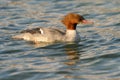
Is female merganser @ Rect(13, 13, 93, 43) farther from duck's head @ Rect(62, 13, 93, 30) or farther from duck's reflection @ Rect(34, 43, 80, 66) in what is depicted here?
duck's reflection @ Rect(34, 43, 80, 66)

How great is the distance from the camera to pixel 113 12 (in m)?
17.7

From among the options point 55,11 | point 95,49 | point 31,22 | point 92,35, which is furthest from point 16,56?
point 55,11

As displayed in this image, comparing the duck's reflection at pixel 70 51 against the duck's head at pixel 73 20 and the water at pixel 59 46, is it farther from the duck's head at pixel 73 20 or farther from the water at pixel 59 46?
the duck's head at pixel 73 20

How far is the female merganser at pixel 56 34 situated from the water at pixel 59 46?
11.6 inches

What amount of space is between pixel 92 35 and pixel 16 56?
10.6ft

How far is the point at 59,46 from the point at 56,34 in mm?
662

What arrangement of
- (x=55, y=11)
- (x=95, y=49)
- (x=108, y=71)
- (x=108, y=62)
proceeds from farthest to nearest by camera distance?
(x=55, y=11) < (x=95, y=49) < (x=108, y=62) < (x=108, y=71)

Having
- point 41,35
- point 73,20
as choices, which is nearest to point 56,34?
point 41,35

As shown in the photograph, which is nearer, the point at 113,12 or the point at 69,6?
the point at 113,12

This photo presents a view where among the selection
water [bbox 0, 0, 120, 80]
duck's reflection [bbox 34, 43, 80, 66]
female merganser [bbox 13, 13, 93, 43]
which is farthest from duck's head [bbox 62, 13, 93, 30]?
duck's reflection [bbox 34, 43, 80, 66]

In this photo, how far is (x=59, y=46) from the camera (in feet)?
46.7

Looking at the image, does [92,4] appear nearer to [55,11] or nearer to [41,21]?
[55,11]

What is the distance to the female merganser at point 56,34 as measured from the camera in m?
14.7

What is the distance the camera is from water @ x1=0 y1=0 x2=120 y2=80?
1132cm
